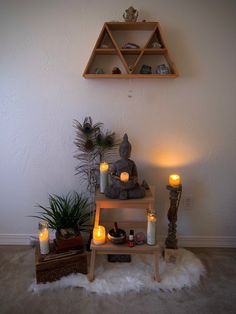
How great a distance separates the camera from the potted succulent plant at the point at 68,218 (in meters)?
1.71

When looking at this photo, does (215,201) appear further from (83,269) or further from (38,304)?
(38,304)

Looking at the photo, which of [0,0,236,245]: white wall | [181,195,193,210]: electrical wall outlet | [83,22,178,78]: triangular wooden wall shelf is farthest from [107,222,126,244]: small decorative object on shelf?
[83,22,178,78]: triangular wooden wall shelf

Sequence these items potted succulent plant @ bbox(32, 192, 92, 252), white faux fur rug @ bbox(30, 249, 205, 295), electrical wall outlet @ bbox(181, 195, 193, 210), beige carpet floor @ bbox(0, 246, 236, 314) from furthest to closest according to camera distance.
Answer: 1. electrical wall outlet @ bbox(181, 195, 193, 210)
2. potted succulent plant @ bbox(32, 192, 92, 252)
3. white faux fur rug @ bbox(30, 249, 205, 295)
4. beige carpet floor @ bbox(0, 246, 236, 314)

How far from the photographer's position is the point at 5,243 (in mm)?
2109

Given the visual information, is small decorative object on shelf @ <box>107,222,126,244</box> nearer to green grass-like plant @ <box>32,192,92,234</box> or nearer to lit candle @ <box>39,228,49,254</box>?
green grass-like plant @ <box>32,192,92,234</box>

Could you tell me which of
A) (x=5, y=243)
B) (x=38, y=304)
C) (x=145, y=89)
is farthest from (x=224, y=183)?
(x=5, y=243)

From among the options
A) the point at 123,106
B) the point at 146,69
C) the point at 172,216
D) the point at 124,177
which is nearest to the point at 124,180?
the point at 124,177

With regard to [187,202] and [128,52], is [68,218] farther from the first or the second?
[128,52]

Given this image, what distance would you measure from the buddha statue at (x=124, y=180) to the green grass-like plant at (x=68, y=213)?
39cm

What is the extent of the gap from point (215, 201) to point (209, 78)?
3.40ft

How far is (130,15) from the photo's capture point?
166cm

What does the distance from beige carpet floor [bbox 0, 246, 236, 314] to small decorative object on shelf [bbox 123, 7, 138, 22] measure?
1899mm

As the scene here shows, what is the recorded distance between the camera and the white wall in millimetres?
1768

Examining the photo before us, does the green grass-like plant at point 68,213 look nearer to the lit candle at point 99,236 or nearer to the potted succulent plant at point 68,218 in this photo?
the potted succulent plant at point 68,218
